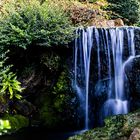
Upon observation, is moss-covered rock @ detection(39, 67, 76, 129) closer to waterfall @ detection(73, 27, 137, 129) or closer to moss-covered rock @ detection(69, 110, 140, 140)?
waterfall @ detection(73, 27, 137, 129)

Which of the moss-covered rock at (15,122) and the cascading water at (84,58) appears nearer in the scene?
the moss-covered rock at (15,122)

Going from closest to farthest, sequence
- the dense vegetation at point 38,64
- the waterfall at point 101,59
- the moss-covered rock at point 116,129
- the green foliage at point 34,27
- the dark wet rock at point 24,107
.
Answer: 1. the moss-covered rock at point 116,129
2. the green foliage at point 34,27
3. the dense vegetation at point 38,64
4. the dark wet rock at point 24,107
5. the waterfall at point 101,59

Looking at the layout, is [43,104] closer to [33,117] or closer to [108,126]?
[33,117]

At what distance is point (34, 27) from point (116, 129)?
14.1 feet

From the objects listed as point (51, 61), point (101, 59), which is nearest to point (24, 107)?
point (51, 61)

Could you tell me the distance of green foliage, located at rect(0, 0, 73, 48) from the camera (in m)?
9.91

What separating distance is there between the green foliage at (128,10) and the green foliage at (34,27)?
15.8ft

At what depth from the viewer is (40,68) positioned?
1072 centimetres

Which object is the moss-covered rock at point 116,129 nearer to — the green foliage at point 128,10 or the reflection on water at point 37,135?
the reflection on water at point 37,135

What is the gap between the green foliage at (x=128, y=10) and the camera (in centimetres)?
1502

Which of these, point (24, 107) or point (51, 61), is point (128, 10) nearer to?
point (51, 61)

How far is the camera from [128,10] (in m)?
15.1

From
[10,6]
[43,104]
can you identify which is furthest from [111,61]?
[10,6]

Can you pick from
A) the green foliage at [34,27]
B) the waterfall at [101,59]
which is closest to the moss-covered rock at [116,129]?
the waterfall at [101,59]
